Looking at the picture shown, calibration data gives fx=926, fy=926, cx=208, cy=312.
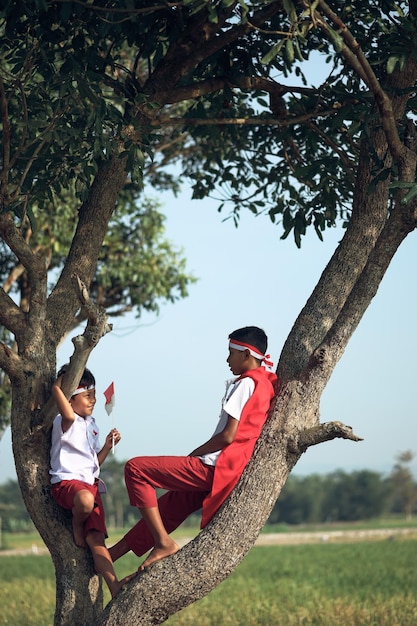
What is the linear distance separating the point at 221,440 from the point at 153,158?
224 centimetres

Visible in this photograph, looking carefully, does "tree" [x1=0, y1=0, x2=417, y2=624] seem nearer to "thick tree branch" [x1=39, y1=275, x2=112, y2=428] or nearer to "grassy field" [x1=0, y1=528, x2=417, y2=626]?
"thick tree branch" [x1=39, y1=275, x2=112, y2=428]

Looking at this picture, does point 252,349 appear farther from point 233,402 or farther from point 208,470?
point 208,470

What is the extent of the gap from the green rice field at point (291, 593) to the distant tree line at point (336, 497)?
43548 millimetres

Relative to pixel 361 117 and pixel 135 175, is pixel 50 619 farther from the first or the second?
pixel 361 117

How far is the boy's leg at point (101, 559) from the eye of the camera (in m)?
6.32

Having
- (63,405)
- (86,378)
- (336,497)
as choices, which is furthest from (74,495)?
(336,497)

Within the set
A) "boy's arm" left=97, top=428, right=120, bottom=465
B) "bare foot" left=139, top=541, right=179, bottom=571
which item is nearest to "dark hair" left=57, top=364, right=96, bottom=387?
"boy's arm" left=97, top=428, right=120, bottom=465

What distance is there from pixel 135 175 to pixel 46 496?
2.55 m

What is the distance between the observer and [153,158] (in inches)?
274

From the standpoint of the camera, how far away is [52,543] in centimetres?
659

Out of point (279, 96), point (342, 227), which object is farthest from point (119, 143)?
point (342, 227)

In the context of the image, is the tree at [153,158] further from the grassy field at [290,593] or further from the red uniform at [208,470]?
the grassy field at [290,593]

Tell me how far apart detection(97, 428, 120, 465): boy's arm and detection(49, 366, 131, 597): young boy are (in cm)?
8

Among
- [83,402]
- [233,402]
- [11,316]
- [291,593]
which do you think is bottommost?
[291,593]
